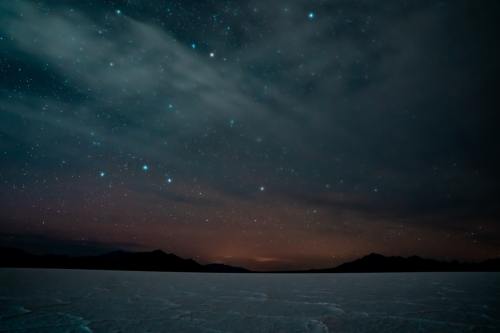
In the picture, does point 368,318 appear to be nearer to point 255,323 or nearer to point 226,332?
point 255,323

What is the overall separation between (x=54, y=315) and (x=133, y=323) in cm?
574

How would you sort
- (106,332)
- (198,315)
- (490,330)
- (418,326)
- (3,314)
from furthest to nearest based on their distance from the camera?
1. (198,315)
2. (3,314)
3. (418,326)
4. (490,330)
5. (106,332)

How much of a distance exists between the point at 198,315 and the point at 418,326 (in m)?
12.0

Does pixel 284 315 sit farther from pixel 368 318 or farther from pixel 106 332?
pixel 106 332

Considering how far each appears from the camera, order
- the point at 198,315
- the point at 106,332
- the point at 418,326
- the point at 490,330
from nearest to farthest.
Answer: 1. the point at 106,332
2. the point at 490,330
3. the point at 418,326
4. the point at 198,315

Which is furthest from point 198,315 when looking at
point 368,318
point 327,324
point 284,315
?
point 368,318

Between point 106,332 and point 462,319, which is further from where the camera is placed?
point 462,319

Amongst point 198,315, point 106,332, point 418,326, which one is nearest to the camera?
point 106,332

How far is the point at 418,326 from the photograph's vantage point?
48.2ft

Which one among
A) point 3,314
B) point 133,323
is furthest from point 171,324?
point 3,314

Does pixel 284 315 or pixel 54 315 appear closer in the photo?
pixel 54 315

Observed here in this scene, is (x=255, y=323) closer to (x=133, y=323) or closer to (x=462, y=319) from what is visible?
(x=133, y=323)

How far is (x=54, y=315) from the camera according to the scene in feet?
55.5

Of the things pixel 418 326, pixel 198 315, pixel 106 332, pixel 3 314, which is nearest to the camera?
pixel 106 332
